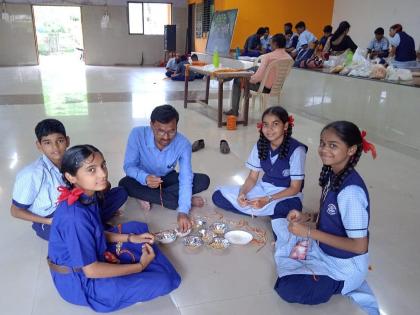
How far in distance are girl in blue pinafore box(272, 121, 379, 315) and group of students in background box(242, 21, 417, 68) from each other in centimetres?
439

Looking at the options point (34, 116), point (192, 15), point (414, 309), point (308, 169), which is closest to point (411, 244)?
point (414, 309)

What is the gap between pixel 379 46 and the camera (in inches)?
280

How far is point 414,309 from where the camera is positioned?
1479 mm

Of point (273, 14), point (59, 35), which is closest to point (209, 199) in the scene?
point (273, 14)

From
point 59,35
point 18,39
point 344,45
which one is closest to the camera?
point 344,45

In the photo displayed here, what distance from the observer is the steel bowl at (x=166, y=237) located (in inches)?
72.7

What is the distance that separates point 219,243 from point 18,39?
11.9 metres

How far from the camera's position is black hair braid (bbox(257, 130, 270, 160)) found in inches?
79.0

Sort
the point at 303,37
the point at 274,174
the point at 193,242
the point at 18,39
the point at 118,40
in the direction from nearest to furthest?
the point at 193,242, the point at 274,174, the point at 303,37, the point at 18,39, the point at 118,40

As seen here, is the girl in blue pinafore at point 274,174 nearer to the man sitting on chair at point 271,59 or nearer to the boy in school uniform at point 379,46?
the man sitting on chair at point 271,59

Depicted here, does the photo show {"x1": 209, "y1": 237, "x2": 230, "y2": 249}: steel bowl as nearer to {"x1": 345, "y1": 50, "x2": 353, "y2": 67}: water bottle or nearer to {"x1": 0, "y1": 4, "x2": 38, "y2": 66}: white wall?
{"x1": 345, "y1": 50, "x2": 353, "y2": 67}: water bottle

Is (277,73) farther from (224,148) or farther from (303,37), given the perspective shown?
(303,37)

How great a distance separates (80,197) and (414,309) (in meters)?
1.40

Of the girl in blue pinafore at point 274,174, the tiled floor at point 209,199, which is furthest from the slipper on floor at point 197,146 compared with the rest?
the girl in blue pinafore at point 274,174
